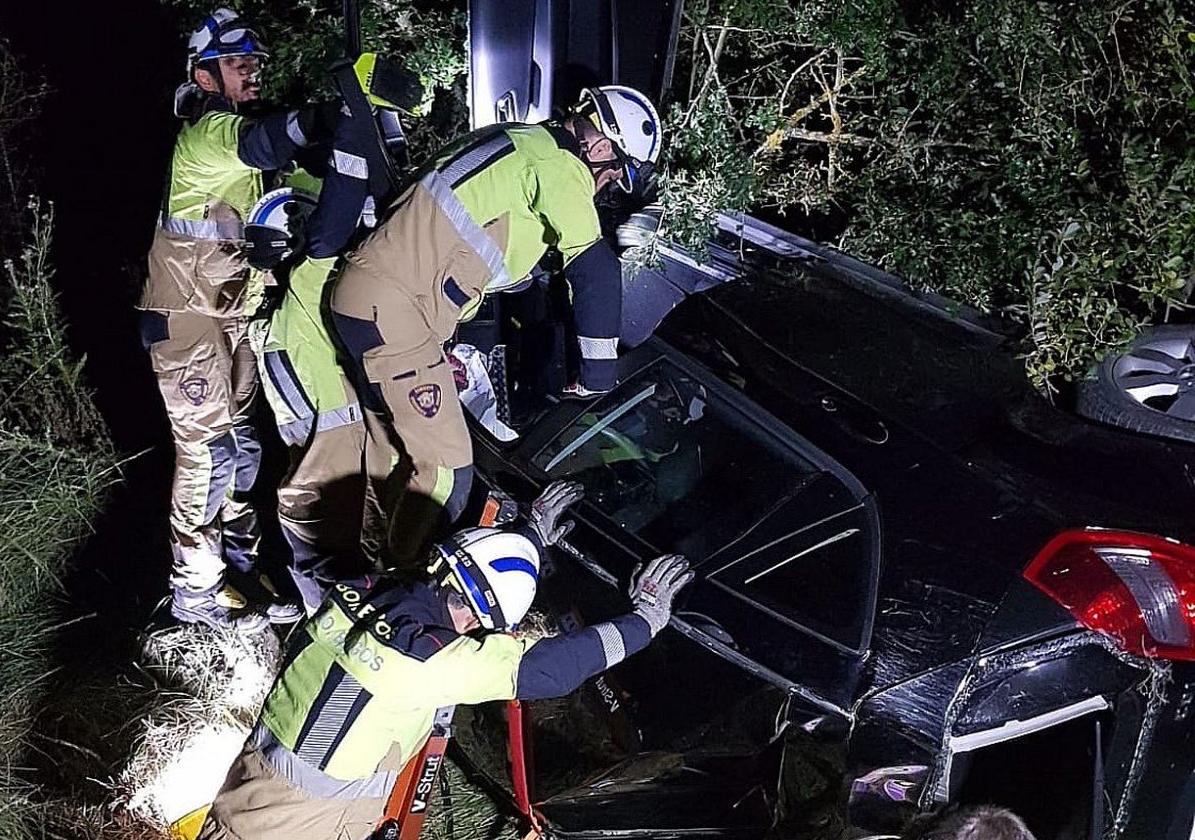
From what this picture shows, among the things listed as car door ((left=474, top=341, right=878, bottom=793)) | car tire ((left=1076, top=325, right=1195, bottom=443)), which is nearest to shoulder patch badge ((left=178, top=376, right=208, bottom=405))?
car door ((left=474, top=341, right=878, bottom=793))

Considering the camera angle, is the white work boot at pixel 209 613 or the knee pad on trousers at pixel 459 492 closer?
the knee pad on trousers at pixel 459 492

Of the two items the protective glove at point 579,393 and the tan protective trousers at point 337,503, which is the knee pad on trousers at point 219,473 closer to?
the tan protective trousers at point 337,503

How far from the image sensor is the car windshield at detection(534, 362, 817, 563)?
2828mm

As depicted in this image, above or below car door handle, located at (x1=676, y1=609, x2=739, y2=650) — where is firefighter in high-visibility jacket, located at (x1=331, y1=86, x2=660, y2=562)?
above

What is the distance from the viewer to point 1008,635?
2293mm

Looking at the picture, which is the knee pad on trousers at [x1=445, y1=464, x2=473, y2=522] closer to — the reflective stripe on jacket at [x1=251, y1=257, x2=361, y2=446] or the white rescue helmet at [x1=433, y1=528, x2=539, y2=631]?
the reflective stripe on jacket at [x1=251, y1=257, x2=361, y2=446]

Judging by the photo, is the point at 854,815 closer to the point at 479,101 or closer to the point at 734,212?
the point at 734,212

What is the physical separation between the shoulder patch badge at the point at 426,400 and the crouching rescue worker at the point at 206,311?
111 cm

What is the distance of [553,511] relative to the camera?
10.4 feet

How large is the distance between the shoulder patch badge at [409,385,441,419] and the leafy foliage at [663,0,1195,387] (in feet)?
3.27

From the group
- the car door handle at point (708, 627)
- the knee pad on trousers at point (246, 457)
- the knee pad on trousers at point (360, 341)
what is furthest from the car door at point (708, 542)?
the knee pad on trousers at point (246, 457)

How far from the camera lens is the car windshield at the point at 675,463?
2.83m

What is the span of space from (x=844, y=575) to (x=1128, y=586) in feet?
1.80

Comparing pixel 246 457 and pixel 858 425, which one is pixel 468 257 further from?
pixel 246 457
